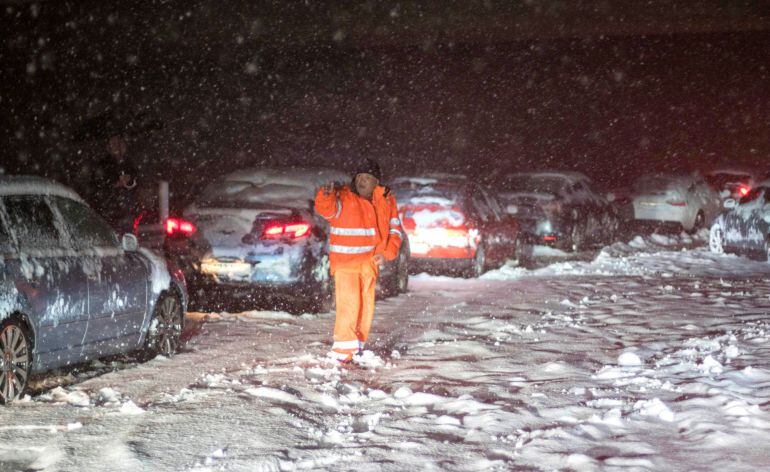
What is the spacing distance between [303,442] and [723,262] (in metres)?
13.6

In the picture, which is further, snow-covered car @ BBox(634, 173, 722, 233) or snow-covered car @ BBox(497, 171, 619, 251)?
snow-covered car @ BBox(634, 173, 722, 233)

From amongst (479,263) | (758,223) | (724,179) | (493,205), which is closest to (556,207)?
(493,205)

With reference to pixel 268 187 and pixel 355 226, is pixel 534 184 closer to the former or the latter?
pixel 268 187

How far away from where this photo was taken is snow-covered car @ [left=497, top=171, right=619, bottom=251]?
58.3 feet

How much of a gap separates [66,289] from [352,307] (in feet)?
7.82

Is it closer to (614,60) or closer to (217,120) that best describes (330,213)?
(217,120)

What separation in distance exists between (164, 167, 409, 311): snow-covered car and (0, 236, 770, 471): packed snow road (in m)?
0.35

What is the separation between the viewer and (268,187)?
35.7 ft

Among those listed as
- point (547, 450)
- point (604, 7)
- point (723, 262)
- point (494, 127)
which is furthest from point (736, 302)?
point (494, 127)

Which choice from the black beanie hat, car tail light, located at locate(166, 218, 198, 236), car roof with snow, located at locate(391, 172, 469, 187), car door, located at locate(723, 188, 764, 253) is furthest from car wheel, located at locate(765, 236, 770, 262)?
car tail light, located at locate(166, 218, 198, 236)

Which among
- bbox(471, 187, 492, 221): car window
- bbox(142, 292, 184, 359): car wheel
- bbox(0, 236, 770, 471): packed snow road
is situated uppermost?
bbox(471, 187, 492, 221): car window

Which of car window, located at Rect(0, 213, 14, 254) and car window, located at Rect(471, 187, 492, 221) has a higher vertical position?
car window, located at Rect(471, 187, 492, 221)

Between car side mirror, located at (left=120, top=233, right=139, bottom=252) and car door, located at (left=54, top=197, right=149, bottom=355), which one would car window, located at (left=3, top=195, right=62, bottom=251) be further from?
car side mirror, located at (left=120, top=233, right=139, bottom=252)

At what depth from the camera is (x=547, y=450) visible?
532 centimetres
